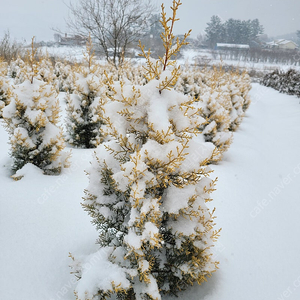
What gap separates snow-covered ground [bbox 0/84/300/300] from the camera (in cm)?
251

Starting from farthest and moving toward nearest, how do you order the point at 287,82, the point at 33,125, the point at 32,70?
the point at 287,82
the point at 33,125
the point at 32,70

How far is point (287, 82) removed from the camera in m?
23.8

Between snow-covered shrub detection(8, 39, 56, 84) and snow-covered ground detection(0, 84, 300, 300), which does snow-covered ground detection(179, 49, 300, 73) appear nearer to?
snow-covered shrub detection(8, 39, 56, 84)

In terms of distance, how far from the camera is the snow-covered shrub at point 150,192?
1874 mm

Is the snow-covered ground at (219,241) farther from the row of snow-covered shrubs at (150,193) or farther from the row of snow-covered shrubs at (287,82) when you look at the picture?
the row of snow-covered shrubs at (287,82)

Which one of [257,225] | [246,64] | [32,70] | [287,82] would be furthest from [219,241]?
[246,64]

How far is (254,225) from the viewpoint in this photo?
3898mm

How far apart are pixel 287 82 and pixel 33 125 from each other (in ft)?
88.9

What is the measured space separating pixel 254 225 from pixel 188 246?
7.34ft

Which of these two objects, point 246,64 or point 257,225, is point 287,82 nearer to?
point 257,225

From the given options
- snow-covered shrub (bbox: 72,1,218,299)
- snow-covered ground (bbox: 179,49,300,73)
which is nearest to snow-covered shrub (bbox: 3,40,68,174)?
snow-covered shrub (bbox: 72,1,218,299)

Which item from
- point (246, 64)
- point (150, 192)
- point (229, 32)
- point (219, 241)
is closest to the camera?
point (150, 192)

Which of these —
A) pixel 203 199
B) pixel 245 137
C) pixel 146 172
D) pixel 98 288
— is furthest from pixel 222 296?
pixel 245 137

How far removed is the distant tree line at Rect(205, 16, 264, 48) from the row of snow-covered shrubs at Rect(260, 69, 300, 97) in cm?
6695
